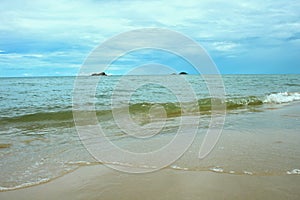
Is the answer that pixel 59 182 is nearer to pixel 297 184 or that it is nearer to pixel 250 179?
pixel 250 179

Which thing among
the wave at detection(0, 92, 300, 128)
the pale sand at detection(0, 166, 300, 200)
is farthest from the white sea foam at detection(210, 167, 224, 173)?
the wave at detection(0, 92, 300, 128)

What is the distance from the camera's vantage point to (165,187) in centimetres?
347

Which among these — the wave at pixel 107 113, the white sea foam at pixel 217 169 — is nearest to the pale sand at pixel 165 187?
the white sea foam at pixel 217 169

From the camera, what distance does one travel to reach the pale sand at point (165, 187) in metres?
3.21

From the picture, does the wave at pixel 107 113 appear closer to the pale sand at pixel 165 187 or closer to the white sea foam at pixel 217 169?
the pale sand at pixel 165 187

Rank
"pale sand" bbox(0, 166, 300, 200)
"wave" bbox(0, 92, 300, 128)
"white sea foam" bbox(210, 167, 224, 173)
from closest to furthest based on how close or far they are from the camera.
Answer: "pale sand" bbox(0, 166, 300, 200) < "white sea foam" bbox(210, 167, 224, 173) < "wave" bbox(0, 92, 300, 128)

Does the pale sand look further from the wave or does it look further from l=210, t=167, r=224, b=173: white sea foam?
the wave

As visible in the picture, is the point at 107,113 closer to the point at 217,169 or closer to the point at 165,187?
the point at 217,169

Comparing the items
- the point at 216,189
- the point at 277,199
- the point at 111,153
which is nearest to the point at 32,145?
the point at 111,153

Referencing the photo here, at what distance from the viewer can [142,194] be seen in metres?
3.29

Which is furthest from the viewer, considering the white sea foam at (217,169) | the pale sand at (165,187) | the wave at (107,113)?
the wave at (107,113)

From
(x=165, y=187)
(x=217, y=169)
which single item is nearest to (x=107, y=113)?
(x=217, y=169)

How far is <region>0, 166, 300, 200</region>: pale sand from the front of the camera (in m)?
3.21

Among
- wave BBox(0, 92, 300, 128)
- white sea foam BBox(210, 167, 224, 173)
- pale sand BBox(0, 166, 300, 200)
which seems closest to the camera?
pale sand BBox(0, 166, 300, 200)
